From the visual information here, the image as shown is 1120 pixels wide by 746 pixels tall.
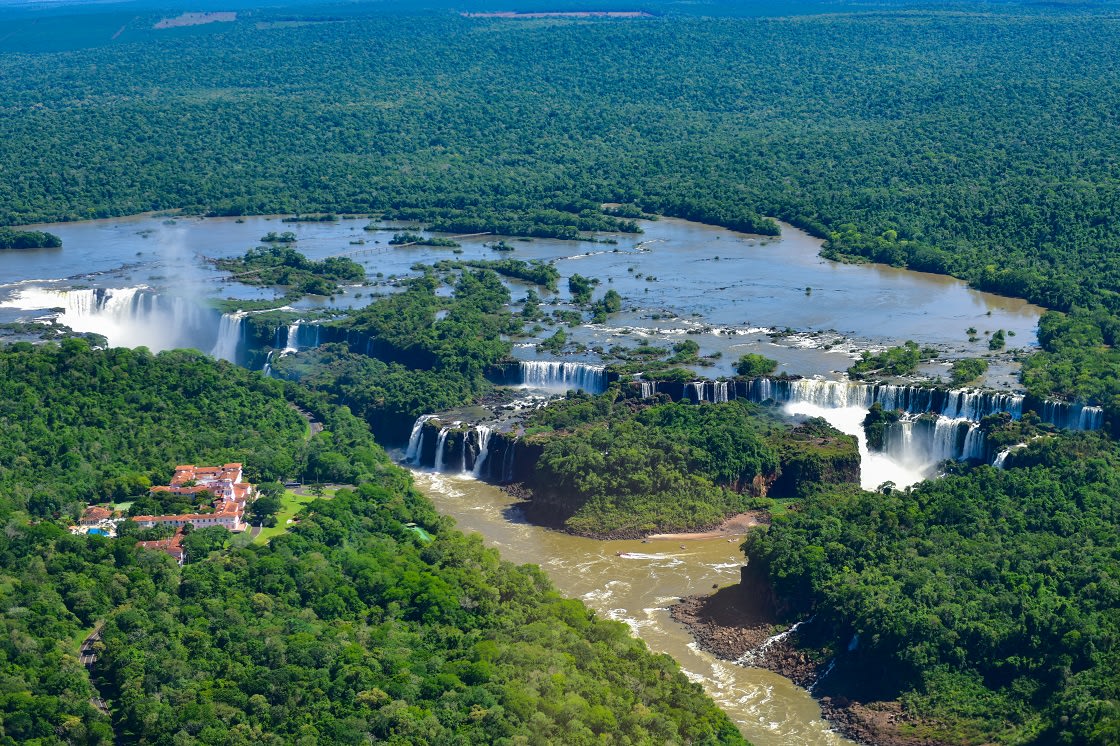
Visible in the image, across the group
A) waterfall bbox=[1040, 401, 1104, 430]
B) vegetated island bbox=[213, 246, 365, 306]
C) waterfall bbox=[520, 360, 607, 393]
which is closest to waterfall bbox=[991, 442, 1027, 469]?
waterfall bbox=[1040, 401, 1104, 430]

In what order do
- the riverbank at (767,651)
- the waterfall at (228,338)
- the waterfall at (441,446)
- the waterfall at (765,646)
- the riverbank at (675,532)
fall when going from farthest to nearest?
the waterfall at (228,338) → the waterfall at (441,446) → the riverbank at (675,532) → the waterfall at (765,646) → the riverbank at (767,651)

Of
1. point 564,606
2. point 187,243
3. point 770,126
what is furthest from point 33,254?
point 564,606

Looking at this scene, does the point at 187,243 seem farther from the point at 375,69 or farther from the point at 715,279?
the point at 375,69

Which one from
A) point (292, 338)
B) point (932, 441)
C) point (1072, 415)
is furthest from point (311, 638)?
point (292, 338)

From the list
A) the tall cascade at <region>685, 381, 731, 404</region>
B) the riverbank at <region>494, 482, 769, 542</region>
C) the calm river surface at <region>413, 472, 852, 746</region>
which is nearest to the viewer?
the calm river surface at <region>413, 472, 852, 746</region>

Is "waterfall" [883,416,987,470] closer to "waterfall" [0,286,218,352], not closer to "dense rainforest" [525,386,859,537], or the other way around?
"dense rainforest" [525,386,859,537]

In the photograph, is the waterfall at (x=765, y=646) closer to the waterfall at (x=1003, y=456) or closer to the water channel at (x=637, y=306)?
the water channel at (x=637, y=306)

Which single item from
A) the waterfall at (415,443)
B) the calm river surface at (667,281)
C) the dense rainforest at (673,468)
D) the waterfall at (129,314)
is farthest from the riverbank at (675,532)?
the waterfall at (129,314)
